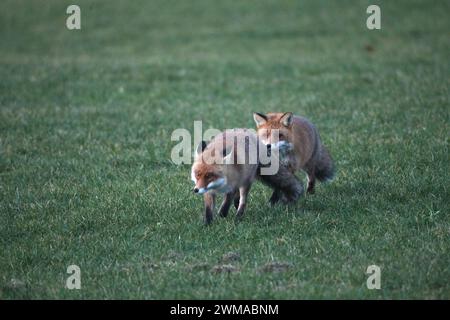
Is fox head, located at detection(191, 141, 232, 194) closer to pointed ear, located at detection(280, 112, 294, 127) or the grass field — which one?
the grass field

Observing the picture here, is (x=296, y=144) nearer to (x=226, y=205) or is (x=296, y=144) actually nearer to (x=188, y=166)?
(x=226, y=205)

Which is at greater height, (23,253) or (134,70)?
(134,70)

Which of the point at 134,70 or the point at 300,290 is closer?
the point at 300,290

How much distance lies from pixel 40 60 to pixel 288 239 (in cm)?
1480

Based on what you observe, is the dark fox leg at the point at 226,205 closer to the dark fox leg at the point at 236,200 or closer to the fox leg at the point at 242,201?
the fox leg at the point at 242,201

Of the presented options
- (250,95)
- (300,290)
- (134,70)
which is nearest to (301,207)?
(300,290)

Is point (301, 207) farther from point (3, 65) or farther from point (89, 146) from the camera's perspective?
point (3, 65)

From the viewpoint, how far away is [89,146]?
12391 millimetres

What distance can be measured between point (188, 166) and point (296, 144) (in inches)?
93.6

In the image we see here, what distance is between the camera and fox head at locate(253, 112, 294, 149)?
955 cm

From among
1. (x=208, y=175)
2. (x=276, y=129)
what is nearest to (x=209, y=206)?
(x=208, y=175)

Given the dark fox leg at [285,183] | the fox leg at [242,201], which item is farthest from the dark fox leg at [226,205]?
the dark fox leg at [285,183]

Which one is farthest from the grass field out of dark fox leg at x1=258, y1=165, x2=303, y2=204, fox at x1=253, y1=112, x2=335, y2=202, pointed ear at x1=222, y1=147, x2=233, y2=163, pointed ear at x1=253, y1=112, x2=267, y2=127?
pointed ear at x1=253, y1=112, x2=267, y2=127
